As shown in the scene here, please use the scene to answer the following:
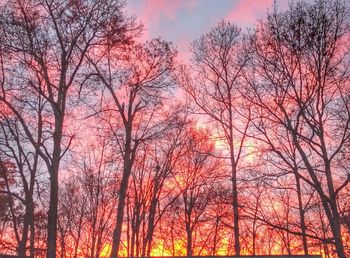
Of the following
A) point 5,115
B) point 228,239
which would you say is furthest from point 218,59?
point 228,239

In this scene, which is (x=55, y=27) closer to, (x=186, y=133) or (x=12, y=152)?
(x=12, y=152)

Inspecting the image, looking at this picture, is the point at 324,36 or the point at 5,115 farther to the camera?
the point at 5,115

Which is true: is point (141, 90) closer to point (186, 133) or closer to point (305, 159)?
point (186, 133)


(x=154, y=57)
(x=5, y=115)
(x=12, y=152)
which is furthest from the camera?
(x=154, y=57)

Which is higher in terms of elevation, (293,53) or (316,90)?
(293,53)

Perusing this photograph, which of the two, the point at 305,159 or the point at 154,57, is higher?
the point at 154,57

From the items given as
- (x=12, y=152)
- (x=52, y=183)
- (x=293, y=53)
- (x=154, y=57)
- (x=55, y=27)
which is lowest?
(x=52, y=183)

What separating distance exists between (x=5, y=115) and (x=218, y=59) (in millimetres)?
10172

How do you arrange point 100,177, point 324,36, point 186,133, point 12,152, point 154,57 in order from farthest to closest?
point 100,177
point 186,133
point 154,57
point 12,152
point 324,36

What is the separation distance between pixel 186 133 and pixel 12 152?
11361 mm

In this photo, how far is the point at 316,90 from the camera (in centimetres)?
1337

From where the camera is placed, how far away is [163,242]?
41.5m

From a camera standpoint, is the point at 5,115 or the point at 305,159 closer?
the point at 305,159

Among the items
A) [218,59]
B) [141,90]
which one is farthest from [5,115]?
[218,59]
